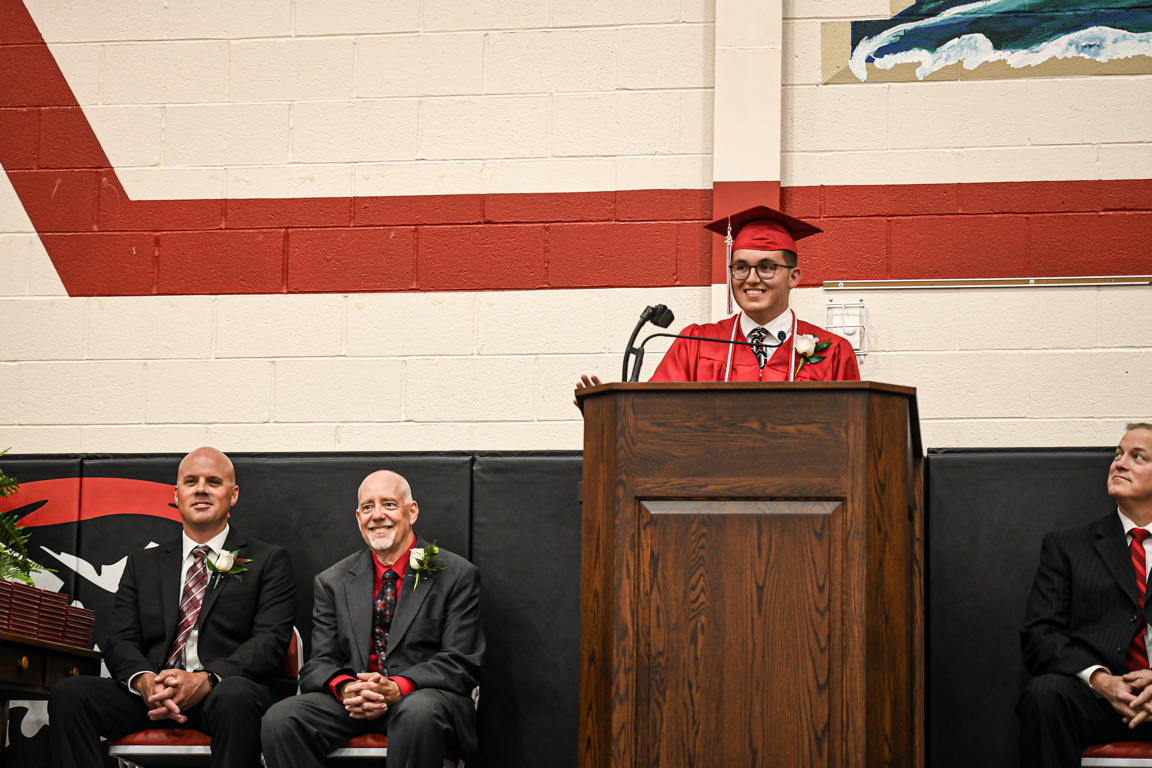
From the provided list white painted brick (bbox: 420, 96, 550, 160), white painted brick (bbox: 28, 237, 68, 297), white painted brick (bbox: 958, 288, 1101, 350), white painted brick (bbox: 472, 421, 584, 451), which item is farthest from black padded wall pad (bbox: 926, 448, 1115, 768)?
white painted brick (bbox: 28, 237, 68, 297)

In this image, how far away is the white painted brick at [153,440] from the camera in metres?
4.75

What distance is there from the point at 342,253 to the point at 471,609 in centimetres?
160

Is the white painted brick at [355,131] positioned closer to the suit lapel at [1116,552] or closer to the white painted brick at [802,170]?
the white painted brick at [802,170]

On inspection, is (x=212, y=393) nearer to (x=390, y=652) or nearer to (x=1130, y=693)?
(x=390, y=652)

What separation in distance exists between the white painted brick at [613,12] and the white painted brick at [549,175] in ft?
1.70

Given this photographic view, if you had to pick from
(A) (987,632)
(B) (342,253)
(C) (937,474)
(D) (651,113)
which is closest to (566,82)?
(D) (651,113)

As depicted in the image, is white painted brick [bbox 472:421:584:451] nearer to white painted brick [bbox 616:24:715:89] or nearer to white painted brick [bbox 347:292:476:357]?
white painted brick [bbox 347:292:476:357]

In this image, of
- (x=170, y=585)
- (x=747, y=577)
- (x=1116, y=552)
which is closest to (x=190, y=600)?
(x=170, y=585)

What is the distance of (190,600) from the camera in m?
3.96

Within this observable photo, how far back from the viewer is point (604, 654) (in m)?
2.67

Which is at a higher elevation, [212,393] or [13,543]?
[212,393]

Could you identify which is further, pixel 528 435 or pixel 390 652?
pixel 528 435

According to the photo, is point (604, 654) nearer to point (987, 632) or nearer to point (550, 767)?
point (550, 767)

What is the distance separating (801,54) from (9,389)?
3.15 m
